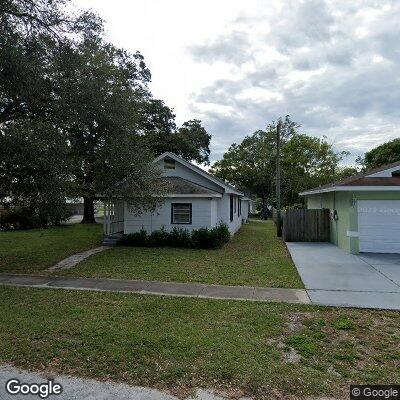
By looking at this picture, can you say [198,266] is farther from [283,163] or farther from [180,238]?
[283,163]

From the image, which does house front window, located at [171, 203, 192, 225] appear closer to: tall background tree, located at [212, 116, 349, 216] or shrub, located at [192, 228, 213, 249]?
shrub, located at [192, 228, 213, 249]

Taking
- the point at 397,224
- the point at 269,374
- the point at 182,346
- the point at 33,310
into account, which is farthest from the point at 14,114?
the point at 397,224

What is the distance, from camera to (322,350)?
4.70 metres

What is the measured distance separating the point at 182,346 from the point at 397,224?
1103cm

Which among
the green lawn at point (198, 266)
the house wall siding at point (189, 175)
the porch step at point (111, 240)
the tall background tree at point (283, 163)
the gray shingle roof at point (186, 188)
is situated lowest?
the green lawn at point (198, 266)

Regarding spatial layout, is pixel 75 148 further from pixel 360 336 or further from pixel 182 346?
pixel 360 336

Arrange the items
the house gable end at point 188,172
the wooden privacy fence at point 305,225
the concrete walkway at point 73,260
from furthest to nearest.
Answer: the house gable end at point 188,172 → the wooden privacy fence at point 305,225 → the concrete walkway at point 73,260

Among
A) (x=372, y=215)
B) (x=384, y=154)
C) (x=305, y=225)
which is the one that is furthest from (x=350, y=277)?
(x=384, y=154)

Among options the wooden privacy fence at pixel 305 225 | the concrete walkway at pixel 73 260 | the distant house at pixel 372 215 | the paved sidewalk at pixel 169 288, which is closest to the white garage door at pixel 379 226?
the distant house at pixel 372 215

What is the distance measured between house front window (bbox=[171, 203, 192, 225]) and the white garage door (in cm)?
741

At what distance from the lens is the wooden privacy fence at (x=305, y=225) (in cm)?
1691

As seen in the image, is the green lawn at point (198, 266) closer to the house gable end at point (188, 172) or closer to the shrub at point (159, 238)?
the shrub at point (159, 238)

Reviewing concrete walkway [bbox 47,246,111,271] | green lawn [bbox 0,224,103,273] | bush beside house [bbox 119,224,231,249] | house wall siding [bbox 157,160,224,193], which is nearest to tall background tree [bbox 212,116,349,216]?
house wall siding [bbox 157,160,224,193]

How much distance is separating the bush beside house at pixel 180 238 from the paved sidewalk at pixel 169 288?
262 inches
